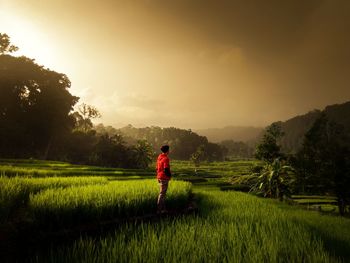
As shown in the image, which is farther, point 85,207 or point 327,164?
point 327,164

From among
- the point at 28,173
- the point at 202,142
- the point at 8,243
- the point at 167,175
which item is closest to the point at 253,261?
the point at 8,243

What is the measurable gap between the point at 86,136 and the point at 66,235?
57897 millimetres

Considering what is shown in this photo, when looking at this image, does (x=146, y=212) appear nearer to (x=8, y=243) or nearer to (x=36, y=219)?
(x=36, y=219)

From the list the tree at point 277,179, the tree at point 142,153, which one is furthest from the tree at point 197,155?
the tree at point 277,179

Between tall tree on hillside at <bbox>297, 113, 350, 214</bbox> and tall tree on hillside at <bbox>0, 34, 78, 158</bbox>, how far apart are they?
3876 cm

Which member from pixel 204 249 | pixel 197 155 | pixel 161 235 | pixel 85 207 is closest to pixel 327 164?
A: pixel 85 207

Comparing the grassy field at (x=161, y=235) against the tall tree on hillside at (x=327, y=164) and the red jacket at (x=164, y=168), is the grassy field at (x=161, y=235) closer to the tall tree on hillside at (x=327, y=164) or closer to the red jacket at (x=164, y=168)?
the red jacket at (x=164, y=168)

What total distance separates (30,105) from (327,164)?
46.7m

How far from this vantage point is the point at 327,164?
45219 mm

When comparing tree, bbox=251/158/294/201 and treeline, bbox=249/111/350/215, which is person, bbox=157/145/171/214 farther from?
tree, bbox=251/158/294/201

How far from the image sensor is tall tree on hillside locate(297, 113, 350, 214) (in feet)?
93.8

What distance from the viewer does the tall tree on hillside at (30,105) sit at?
137ft

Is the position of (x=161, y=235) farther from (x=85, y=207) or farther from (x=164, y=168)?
(x=164, y=168)

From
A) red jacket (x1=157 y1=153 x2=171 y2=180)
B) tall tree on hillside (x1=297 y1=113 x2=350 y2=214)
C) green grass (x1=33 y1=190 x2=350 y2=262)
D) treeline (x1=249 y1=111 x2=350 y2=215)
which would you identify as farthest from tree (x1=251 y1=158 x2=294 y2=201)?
tall tree on hillside (x1=297 y1=113 x2=350 y2=214)
